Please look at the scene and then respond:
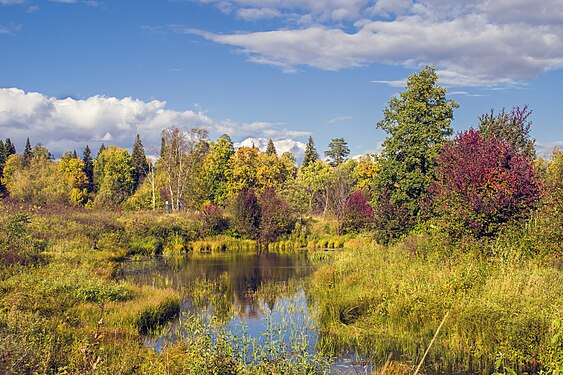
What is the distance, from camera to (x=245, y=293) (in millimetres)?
20250

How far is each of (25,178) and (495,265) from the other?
67852 millimetres

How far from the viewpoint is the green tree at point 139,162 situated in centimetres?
8772

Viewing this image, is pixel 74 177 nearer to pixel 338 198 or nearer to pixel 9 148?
pixel 9 148

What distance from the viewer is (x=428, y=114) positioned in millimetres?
28031

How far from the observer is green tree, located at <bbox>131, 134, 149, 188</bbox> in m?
87.7

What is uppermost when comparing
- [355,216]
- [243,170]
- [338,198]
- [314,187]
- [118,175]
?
[118,175]

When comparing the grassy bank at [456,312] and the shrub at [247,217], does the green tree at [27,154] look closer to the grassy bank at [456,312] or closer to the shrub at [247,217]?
the shrub at [247,217]

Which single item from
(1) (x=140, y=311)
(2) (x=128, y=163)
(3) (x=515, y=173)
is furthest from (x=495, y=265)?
(2) (x=128, y=163)

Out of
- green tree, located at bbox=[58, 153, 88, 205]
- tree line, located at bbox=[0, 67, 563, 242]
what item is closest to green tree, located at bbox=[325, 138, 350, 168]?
tree line, located at bbox=[0, 67, 563, 242]

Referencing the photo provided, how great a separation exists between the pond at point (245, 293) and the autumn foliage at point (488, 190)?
5813 mm

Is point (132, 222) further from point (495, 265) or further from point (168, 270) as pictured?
point (495, 265)

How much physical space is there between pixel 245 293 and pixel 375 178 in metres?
12.2

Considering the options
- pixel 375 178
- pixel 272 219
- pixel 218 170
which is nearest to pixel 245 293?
pixel 375 178

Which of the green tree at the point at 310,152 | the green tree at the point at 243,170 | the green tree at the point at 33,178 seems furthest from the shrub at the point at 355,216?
the green tree at the point at 310,152
